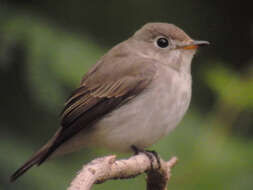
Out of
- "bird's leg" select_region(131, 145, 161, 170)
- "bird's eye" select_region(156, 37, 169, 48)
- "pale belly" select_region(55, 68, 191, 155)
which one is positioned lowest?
"bird's leg" select_region(131, 145, 161, 170)

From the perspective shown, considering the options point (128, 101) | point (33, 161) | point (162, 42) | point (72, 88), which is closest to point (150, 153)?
point (128, 101)

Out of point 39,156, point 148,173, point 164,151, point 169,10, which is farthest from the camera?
point 169,10

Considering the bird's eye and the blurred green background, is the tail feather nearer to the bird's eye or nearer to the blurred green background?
the blurred green background

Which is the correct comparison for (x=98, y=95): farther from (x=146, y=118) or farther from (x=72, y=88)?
(x=72, y=88)

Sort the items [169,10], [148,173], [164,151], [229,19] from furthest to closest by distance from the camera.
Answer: [229,19] → [169,10] → [164,151] → [148,173]

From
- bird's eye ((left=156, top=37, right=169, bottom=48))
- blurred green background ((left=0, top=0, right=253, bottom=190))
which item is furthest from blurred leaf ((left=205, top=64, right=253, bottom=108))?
bird's eye ((left=156, top=37, right=169, bottom=48))

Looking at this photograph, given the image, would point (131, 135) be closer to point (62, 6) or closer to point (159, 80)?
point (159, 80)

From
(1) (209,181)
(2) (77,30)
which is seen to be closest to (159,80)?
(1) (209,181)
